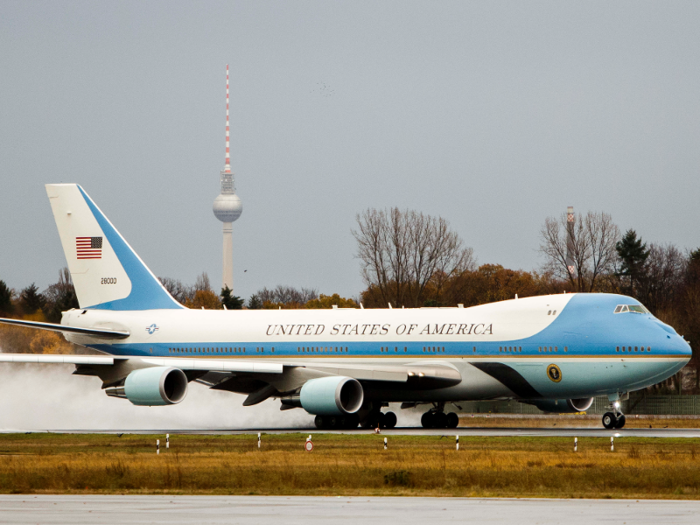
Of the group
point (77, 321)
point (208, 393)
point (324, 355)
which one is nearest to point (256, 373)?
point (324, 355)

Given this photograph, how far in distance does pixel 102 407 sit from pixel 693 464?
29486mm

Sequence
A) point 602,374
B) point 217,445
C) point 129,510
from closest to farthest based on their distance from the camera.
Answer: point 129,510 < point 217,445 < point 602,374

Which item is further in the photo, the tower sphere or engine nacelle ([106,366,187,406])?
the tower sphere

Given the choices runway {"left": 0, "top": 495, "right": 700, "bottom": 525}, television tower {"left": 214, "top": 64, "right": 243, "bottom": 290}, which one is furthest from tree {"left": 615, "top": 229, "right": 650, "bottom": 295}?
television tower {"left": 214, "top": 64, "right": 243, "bottom": 290}

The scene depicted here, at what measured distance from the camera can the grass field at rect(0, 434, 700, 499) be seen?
20625mm

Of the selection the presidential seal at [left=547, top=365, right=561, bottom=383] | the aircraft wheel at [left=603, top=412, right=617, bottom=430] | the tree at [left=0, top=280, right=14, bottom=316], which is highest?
the tree at [left=0, top=280, right=14, bottom=316]

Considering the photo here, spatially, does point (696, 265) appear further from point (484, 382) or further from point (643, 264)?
point (484, 382)

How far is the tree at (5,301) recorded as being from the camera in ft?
187

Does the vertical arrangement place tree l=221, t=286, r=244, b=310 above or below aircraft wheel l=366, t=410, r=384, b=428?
above

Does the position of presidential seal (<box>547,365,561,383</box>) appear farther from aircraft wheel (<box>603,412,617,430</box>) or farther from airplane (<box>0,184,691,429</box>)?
aircraft wheel (<box>603,412,617,430</box>)

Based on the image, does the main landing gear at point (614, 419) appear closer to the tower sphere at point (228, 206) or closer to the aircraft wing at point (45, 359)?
the aircraft wing at point (45, 359)

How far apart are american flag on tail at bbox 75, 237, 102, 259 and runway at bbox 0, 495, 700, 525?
3123 cm

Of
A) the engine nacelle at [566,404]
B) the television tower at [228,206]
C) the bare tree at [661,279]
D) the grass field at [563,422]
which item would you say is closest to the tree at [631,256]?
the bare tree at [661,279]

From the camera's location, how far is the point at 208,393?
4872 centimetres
